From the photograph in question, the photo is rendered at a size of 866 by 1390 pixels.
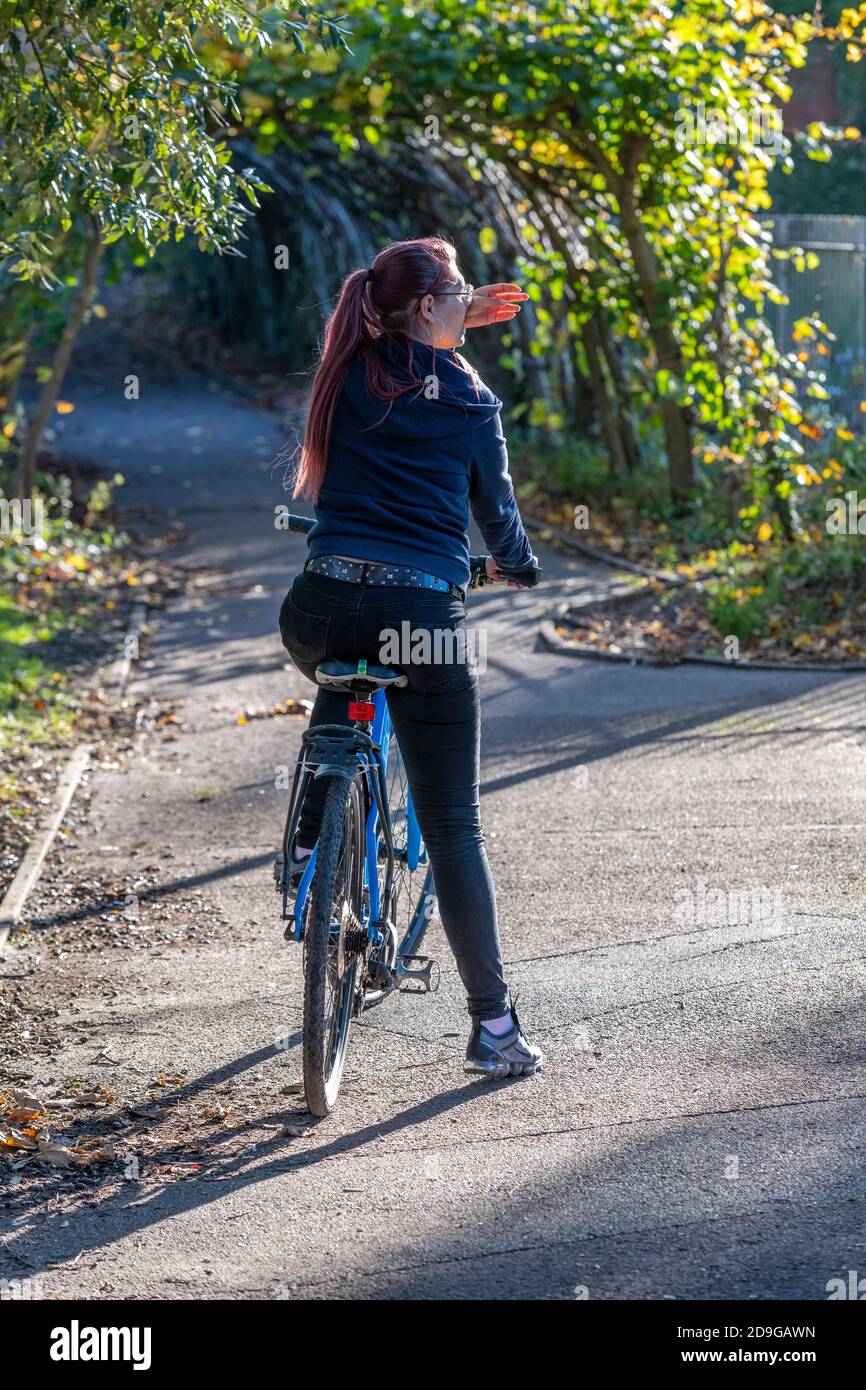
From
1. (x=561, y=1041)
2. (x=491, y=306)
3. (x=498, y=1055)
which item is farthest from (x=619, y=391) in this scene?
(x=498, y=1055)

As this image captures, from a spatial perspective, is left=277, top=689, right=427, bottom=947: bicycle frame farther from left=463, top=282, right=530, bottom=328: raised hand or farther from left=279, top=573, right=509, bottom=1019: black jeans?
left=463, top=282, right=530, bottom=328: raised hand

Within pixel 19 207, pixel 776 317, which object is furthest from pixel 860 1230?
pixel 776 317

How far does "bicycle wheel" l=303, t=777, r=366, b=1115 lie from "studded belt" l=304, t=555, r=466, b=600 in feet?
1.67

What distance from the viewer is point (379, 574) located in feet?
13.5

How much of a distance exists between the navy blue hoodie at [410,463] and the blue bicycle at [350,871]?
269 millimetres

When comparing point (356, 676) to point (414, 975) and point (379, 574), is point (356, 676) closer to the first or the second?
point (379, 574)

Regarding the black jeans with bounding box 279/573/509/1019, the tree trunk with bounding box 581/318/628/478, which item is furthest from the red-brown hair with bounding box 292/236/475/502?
the tree trunk with bounding box 581/318/628/478

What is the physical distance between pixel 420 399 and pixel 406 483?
0.21 m

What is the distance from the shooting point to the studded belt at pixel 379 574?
13.5 ft

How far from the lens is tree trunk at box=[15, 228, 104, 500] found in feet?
44.9

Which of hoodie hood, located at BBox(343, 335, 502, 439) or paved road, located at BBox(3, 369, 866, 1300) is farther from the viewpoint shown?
hoodie hood, located at BBox(343, 335, 502, 439)

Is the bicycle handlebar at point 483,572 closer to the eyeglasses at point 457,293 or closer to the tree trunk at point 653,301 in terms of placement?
the eyeglasses at point 457,293

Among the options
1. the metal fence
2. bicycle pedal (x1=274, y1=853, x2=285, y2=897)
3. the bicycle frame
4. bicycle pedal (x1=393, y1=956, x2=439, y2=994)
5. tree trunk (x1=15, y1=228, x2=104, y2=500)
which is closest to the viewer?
the bicycle frame
